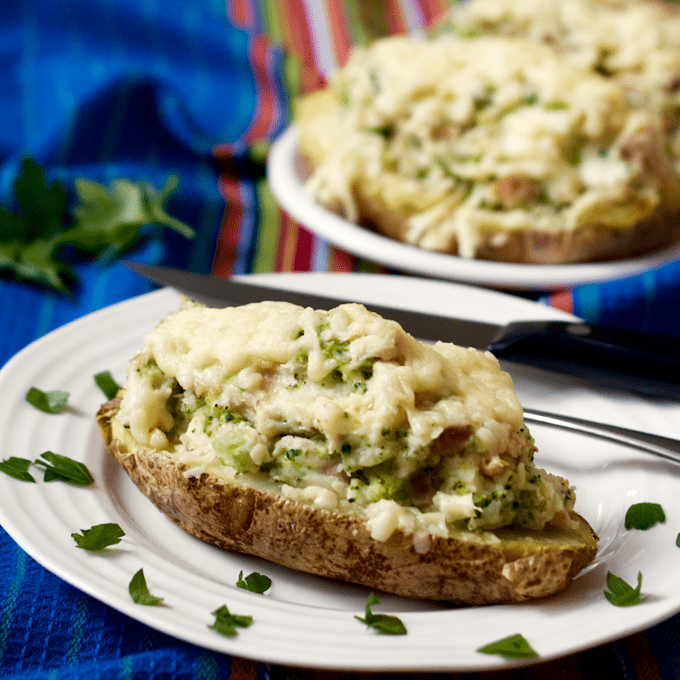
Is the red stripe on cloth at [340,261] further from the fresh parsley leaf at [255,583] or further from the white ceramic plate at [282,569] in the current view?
the fresh parsley leaf at [255,583]

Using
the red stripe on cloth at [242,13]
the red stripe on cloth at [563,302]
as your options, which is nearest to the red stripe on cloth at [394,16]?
the red stripe on cloth at [242,13]

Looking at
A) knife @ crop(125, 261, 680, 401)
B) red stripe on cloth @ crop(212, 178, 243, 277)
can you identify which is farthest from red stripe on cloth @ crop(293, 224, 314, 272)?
knife @ crop(125, 261, 680, 401)

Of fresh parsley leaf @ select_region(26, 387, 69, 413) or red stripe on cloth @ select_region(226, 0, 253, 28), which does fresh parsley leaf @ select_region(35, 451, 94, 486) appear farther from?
red stripe on cloth @ select_region(226, 0, 253, 28)

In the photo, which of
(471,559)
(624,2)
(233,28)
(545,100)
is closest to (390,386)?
(471,559)

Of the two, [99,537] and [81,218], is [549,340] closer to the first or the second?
[99,537]

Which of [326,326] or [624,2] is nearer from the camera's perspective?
[326,326]

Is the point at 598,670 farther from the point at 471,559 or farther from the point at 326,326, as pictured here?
the point at 326,326

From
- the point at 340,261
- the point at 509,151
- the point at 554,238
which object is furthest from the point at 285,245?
the point at 554,238

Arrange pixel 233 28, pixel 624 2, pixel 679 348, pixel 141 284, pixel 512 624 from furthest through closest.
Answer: pixel 233 28
pixel 624 2
pixel 141 284
pixel 679 348
pixel 512 624
